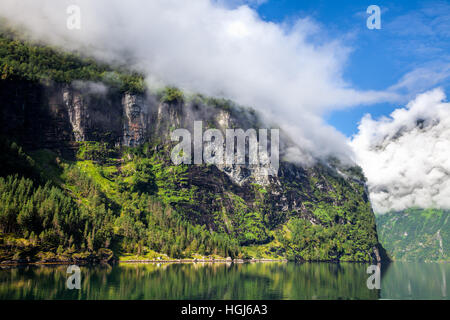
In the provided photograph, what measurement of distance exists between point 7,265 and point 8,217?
2715 cm

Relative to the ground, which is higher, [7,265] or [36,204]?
[36,204]

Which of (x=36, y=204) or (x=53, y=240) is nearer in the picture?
(x=53, y=240)

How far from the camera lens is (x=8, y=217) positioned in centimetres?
15325
